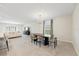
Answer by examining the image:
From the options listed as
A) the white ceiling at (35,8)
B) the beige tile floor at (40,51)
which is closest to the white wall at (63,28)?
the white ceiling at (35,8)

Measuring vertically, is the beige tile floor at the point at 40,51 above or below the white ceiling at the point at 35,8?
below

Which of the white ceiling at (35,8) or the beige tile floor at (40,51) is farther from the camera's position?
the white ceiling at (35,8)

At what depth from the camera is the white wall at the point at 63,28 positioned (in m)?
6.56

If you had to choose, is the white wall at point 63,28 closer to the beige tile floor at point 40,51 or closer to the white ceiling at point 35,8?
the white ceiling at point 35,8

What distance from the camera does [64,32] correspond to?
6.77 m

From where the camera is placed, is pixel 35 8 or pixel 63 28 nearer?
pixel 35 8

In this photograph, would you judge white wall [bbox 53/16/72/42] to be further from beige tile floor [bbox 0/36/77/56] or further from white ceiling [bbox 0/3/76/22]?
beige tile floor [bbox 0/36/77/56]

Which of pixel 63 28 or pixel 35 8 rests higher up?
pixel 35 8

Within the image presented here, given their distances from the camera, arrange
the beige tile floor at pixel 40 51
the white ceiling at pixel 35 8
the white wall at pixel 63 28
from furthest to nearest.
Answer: the white wall at pixel 63 28 → the white ceiling at pixel 35 8 → the beige tile floor at pixel 40 51

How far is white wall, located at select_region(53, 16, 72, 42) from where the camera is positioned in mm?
6561

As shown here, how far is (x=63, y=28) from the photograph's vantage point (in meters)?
6.84

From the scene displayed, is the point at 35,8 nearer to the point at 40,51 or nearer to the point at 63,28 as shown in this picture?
the point at 40,51

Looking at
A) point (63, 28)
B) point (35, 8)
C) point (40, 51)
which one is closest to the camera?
point (40, 51)

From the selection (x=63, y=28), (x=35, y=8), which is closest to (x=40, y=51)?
(x=35, y=8)
